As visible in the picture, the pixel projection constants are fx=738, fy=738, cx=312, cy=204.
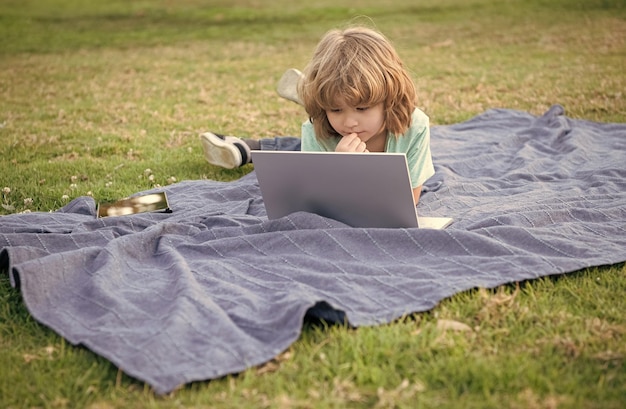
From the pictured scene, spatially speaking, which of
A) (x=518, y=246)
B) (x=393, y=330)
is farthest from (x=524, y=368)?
(x=518, y=246)

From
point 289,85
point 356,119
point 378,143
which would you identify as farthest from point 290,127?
point 356,119

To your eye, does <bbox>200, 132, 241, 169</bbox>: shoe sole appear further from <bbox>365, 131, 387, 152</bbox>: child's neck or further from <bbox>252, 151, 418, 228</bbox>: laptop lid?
<bbox>252, 151, 418, 228</bbox>: laptop lid

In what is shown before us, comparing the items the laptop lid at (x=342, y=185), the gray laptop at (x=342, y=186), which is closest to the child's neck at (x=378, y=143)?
the gray laptop at (x=342, y=186)

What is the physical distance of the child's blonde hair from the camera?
452 centimetres

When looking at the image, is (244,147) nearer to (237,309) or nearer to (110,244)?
(110,244)

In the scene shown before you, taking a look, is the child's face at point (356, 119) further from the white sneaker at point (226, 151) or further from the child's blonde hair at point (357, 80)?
the white sneaker at point (226, 151)

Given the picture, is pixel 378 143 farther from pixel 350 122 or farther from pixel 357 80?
pixel 357 80

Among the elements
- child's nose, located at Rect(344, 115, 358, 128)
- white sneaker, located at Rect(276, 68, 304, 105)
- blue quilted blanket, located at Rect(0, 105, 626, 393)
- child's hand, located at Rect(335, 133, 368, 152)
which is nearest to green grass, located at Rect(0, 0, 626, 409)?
blue quilted blanket, located at Rect(0, 105, 626, 393)

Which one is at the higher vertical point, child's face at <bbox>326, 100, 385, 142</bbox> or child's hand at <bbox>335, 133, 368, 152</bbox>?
child's face at <bbox>326, 100, 385, 142</bbox>

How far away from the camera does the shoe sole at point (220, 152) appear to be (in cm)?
639

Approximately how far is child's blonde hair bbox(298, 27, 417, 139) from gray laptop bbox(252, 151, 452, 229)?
2.09 ft

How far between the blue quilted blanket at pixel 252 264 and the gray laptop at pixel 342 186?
0.12 meters

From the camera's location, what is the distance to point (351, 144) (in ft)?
15.0

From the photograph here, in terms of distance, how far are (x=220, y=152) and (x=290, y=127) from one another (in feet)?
7.26
